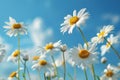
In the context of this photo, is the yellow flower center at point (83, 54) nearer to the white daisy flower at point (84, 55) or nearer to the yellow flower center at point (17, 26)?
the white daisy flower at point (84, 55)

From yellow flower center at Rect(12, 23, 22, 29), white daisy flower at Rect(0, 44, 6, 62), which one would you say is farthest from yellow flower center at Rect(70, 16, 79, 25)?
yellow flower center at Rect(12, 23, 22, 29)

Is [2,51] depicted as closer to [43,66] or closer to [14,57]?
[43,66]

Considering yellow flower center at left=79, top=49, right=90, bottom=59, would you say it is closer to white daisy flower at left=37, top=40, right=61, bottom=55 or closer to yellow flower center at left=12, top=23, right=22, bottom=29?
white daisy flower at left=37, top=40, right=61, bottom=55

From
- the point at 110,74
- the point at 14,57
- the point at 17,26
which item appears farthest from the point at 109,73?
the point at 17,26

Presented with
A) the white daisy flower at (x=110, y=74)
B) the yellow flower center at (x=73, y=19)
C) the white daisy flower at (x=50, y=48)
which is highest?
the yellow flower center at (x=73, y=19)

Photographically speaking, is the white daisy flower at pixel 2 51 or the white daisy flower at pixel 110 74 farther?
the white daisy flower at pixel 110 74

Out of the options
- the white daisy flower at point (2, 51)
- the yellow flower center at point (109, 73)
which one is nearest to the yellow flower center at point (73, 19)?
the yellow flower center at point (109, 73)
